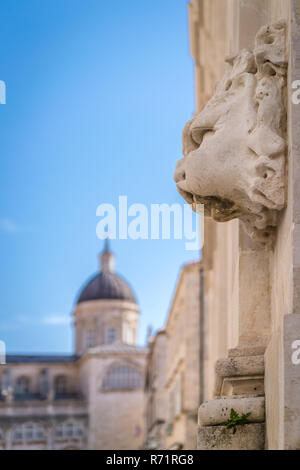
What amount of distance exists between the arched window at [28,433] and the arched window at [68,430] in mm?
1130

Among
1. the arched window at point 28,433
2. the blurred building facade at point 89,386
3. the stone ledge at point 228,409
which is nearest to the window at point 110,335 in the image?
the blurred building facade at point 89,386

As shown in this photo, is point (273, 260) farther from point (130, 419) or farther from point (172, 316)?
point (130, 419)

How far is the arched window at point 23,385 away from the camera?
84.2 meters

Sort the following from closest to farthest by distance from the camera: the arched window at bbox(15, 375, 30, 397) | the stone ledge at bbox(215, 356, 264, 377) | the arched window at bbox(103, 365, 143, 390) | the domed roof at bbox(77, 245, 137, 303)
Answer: the stone ledge at bbox(215, 356, 264, 377) < the arched window at bbox(103, 365, 143, 390) < the domed roof at bbox(77, 245, 137, 303) < the arched window at bbox(15, 375, 30, 397)

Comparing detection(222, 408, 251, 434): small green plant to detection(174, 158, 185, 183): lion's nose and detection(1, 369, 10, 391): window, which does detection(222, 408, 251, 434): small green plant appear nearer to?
detection(174, 158, 185, 183): lion's nose

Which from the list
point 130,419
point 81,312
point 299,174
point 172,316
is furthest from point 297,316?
point 81,312

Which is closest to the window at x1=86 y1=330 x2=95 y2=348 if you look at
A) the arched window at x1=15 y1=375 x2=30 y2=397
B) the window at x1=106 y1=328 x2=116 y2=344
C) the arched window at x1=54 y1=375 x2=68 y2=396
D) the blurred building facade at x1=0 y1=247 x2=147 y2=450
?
the blurred building facade at x1=0 y1=247 x2=147 y2=450

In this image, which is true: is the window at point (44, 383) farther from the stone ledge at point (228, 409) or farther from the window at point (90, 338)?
the stone ledge at point (228, 409)

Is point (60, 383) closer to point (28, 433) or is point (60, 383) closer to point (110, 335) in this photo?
point (110, 335)

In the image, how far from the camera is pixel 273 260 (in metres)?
3.90

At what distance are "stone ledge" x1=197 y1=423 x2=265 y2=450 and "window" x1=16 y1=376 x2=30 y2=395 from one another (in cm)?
8253

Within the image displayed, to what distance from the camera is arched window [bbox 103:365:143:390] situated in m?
74.5

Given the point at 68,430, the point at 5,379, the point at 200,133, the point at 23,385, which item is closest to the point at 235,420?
the point at 200,133

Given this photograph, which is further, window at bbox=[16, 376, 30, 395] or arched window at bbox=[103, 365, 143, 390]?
window at bbox=[16, 376, 30, 395]
